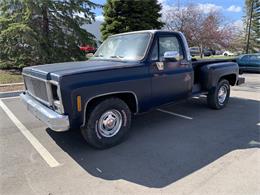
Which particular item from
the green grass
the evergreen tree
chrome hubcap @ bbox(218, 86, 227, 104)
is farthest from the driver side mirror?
the evergreen tree

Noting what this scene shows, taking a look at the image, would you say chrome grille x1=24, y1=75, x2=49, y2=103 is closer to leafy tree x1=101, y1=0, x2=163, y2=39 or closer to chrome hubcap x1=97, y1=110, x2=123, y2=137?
chrome hubcap x1=97, y1=110, x2=123, y2=137

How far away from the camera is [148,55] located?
436 cm

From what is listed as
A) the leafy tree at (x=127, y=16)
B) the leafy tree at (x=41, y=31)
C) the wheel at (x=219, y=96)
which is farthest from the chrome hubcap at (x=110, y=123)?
the leafy tree at (x=127, y=16)

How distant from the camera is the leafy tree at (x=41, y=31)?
11.3 meters

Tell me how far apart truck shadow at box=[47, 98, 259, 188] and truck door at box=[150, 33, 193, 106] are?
0.70 m

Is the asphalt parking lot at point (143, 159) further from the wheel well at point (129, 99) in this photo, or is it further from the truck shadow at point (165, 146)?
the wheel well at point (129, 99)

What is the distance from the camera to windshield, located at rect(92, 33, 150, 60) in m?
4.46

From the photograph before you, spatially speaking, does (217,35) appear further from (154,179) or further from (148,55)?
(154,179)

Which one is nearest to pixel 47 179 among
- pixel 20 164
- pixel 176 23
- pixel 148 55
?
pixel 20 164

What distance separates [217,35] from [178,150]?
21.1m

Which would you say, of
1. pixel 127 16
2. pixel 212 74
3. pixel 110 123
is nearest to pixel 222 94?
pixel 212 74

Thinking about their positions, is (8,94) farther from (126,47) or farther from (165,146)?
(165,146)

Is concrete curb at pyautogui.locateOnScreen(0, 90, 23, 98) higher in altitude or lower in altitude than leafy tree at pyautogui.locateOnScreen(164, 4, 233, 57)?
lower

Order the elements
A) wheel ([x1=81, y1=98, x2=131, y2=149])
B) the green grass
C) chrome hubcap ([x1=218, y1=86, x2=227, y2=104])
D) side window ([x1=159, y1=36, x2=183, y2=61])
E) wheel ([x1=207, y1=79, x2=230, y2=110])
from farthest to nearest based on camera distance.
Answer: the green grass < chrome hubcap ([x1=218, y1=86, x2=227, y2=104]) < wheel ([x1=207, y1=79, x2=230, y2=110]) < side window ([x1=159, y1=36, x2=183, y2=61]) < wheel ([x1=81, y1=98, x2=131, y2=149])
